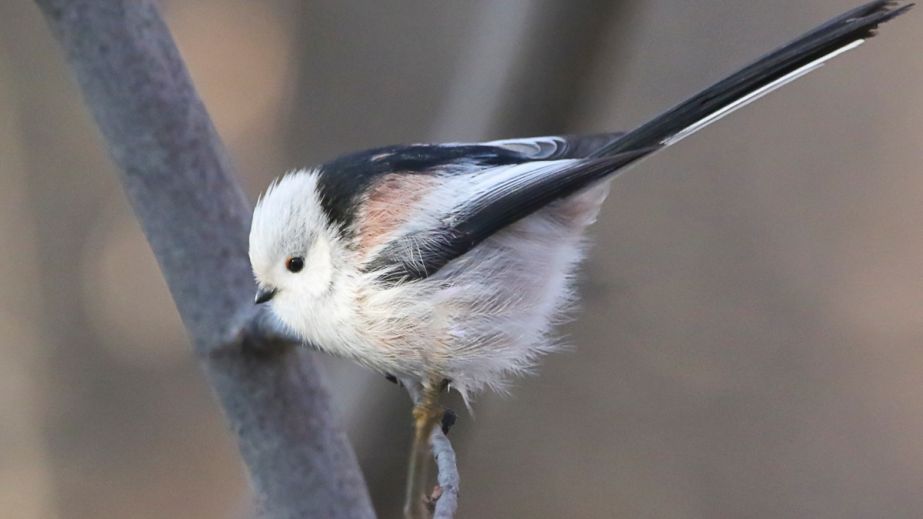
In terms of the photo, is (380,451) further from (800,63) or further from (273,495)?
(800,63)

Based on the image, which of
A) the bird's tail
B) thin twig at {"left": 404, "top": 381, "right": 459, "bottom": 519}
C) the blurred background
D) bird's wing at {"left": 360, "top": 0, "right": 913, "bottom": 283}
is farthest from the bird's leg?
the blurred background

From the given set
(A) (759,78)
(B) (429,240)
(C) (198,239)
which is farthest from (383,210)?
(A) (759,78)

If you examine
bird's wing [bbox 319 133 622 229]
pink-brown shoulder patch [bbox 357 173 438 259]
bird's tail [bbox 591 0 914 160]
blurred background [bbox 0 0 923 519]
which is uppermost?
bird's tail [bbox 591 0 914 160]

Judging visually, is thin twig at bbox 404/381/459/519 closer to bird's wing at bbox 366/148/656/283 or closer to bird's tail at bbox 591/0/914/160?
bird's wing at bbox 366/148/656/283

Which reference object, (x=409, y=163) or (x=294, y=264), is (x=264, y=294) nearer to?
(x=294, y=264)

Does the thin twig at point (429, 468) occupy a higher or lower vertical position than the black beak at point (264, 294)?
lower

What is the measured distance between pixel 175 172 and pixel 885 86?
1.65 meters

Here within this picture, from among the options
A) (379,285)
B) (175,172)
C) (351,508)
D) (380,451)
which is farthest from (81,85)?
(380,451)

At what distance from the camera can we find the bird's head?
871mm

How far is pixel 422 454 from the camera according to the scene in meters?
0.78

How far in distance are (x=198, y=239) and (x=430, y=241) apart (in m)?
0.19

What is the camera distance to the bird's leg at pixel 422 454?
0.75 meters

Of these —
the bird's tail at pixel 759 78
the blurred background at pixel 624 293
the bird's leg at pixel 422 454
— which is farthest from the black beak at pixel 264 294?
the blurred background at pixel 624 293

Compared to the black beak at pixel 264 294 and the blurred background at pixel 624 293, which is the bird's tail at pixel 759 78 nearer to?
the black beak at pixel 264 294
